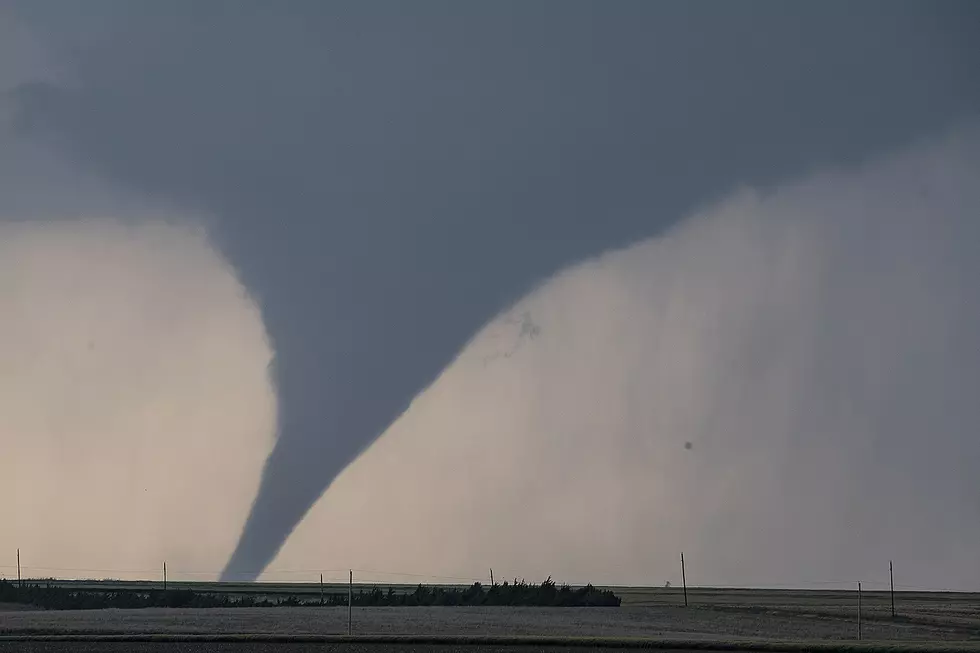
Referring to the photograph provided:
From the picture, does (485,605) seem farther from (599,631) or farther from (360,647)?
(360,647)

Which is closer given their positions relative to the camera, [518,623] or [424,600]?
[518,623]

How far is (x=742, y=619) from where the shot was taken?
62312 millimetres

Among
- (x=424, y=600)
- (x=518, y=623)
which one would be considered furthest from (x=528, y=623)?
(x=424, y=600)

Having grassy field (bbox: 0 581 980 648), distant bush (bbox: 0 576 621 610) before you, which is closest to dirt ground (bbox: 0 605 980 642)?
grassy field (bbox: 0 581 980 648)

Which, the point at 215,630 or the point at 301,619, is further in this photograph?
the point at 301,619

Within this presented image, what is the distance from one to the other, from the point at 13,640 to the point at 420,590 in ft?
143

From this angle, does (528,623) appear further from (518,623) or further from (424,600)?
(424,600)

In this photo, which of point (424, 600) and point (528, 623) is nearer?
point (528, 623)

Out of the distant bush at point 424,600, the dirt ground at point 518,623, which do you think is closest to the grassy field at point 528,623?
the dirt ground at point 518,623

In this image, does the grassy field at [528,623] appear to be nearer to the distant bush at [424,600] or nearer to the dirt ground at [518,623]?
the dirt ground at [518,623]

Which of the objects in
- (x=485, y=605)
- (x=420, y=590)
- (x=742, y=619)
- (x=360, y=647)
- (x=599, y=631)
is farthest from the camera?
(x=420, y=590)

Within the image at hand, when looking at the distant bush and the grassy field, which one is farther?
the distant bush

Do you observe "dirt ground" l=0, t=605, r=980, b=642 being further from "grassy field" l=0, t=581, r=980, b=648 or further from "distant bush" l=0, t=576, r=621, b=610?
"distant bush" l=0, t=576, r=621, b=610

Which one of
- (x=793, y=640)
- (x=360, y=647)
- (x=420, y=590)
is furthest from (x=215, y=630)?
(x=420, y=590)
